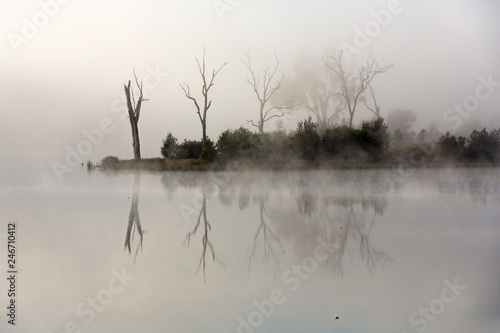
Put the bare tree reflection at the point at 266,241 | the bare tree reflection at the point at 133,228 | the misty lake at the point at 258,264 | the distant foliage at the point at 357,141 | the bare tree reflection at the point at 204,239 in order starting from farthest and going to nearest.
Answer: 1. the distant foliage at the point at 357,141
2. the bare tree reflection at the point at 133,228
3. the bare tree reflection at the point at 266,241
4. the bare tree reflection at the point at 204,239
5. the misty lake at the point at 258,264

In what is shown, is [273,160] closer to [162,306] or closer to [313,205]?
[313,205]

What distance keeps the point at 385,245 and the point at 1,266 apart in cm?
350

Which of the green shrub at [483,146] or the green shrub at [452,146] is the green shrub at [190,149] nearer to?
the green shrub at [452,146]

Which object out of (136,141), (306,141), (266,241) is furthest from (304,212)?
(136,141)

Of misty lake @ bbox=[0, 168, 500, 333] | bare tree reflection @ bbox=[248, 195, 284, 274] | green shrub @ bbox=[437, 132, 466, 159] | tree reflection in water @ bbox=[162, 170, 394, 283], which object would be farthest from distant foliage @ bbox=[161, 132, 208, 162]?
bare tree reflection @ bbox=[248, 195, 284, 274]

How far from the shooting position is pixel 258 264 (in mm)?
5172

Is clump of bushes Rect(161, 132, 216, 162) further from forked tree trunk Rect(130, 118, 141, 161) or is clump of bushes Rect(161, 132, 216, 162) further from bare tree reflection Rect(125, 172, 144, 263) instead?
bare tree reflection Rect(125, 172, 144, 263)

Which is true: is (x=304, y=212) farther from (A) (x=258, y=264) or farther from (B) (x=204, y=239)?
(A) (x=258, y=264)

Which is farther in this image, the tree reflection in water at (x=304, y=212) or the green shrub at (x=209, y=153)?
the green shrub at (x=209, y=153)

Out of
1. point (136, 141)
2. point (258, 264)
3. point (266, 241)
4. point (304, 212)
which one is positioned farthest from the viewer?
point (136, 141)

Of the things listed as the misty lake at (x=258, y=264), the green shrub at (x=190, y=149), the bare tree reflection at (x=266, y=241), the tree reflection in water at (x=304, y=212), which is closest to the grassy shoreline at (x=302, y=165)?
the green shrub at (x=190, y=149)

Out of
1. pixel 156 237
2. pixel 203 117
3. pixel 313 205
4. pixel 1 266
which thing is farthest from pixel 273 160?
pixel 1 266

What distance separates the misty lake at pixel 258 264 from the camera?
12.7 feet

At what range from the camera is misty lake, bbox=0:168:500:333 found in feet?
12.7
